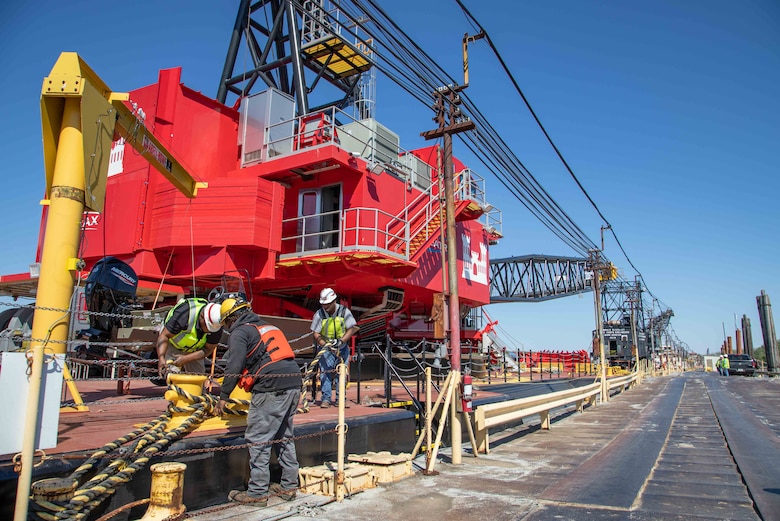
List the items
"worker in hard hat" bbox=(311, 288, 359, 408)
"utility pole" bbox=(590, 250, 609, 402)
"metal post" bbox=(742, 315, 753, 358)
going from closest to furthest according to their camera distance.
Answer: "worker in hard hat" bbox=(311, 288, 359, 408), "utility pole" bbox=(590, 250, 609, 402), "metal post" bbox=(742, 315, 753, 358)

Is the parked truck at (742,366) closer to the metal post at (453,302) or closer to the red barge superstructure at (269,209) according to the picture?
the red barge superstructure at (269,209)

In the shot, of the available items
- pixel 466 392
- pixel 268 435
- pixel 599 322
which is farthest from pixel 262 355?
pixel 599 322

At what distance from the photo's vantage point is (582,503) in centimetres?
554

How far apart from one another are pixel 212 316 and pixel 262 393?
4.27 ft

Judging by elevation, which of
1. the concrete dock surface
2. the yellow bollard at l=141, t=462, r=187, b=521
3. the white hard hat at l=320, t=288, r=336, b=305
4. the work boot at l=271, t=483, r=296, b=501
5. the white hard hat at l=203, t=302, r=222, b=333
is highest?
the white hard hat at l=320, t=288, r=336, b=305

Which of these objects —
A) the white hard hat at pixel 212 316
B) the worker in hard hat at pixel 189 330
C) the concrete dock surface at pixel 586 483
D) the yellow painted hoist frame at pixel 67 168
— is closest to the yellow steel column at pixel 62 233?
the yellow painted hoist frame at pixel 67 168

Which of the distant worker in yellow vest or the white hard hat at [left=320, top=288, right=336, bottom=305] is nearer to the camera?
the white hard hat at [left=320, top=288, right=336, bottom=305]

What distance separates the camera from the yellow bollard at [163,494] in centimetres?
425

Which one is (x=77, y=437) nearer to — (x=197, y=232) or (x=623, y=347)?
(x=197, y=232)

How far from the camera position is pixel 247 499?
520cm

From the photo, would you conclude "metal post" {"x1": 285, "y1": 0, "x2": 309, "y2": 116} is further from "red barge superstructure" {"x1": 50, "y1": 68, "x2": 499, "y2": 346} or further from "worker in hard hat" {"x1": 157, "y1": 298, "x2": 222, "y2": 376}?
"worker in hard hat" {"x1": 157, "y1": 298, "x2": 222, "y2": 376}

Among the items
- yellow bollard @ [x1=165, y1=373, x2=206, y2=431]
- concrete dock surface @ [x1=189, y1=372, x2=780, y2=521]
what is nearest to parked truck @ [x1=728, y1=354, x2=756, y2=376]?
concrete dock surface @ [x1=189, y1=372, x2=780, y2=521]

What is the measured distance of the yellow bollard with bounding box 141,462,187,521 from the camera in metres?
A: 4.25

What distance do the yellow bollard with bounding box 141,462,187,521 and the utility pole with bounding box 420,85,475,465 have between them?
4596mm
